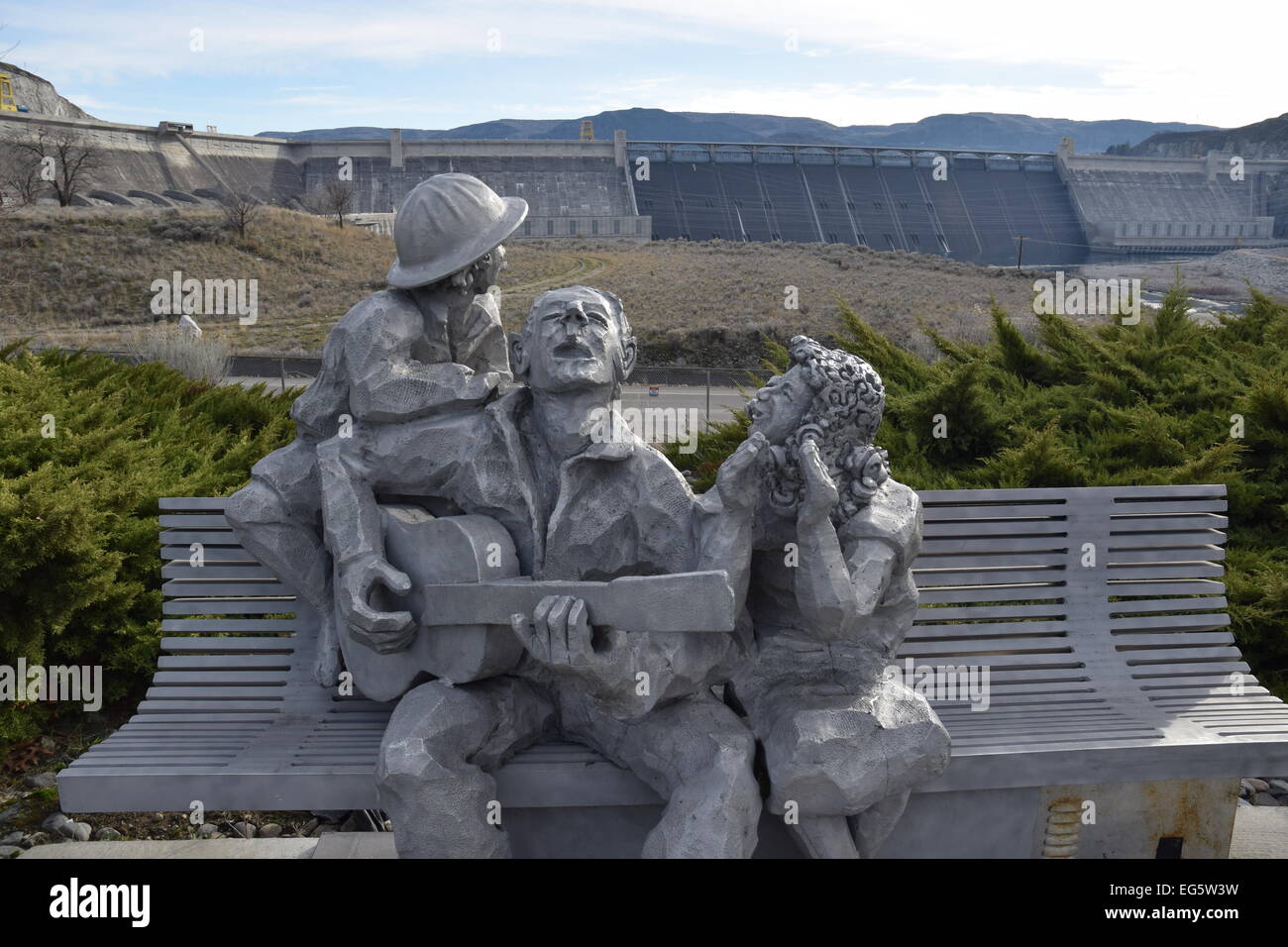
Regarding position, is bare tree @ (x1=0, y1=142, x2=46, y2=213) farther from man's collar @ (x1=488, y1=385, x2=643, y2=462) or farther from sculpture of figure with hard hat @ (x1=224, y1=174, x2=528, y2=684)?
man's collar @ (x1=488, y1=385, x2=643, y2=462)

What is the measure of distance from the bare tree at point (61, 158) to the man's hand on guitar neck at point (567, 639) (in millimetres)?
35226

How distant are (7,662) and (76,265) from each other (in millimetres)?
25105

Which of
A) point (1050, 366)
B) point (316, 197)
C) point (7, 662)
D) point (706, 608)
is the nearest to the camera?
point (706, 608)

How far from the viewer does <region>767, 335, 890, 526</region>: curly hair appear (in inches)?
124

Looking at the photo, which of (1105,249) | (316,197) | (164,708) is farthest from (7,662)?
(1105,249)

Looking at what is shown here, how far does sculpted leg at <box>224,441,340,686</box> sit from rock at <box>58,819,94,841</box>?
163 centimetres

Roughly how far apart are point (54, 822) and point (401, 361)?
276cm

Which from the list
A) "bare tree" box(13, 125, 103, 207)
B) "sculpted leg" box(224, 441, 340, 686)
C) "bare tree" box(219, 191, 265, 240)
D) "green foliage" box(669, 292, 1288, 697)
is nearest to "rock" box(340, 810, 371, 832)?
"sculpted leg" box(224, 441, 340, 686)

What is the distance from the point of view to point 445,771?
9.95 feet

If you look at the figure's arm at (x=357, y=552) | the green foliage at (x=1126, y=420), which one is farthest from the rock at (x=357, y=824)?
the green foliage at (x=1126, y=420)

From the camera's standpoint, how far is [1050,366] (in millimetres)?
8023

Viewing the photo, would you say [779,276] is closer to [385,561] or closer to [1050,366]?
[1050,366]

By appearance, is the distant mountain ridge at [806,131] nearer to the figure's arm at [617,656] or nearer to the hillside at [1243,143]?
the hillside at [1243,143]

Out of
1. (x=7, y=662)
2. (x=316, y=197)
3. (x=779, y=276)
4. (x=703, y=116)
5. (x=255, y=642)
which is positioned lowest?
(x=7, y=662)
